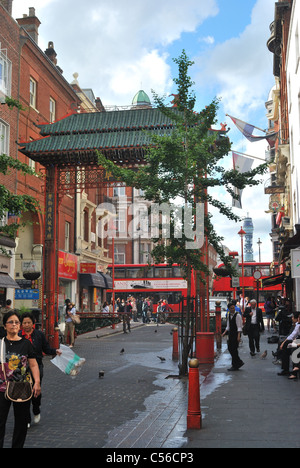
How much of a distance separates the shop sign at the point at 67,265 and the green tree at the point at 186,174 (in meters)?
19.4

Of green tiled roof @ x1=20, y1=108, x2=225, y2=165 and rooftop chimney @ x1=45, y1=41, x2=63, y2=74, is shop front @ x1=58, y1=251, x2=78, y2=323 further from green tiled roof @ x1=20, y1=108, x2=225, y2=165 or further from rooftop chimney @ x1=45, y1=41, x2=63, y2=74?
rooftop chimney @ x1=45, y1=41, x2=63, y2=74

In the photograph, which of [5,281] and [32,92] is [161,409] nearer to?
[5,281]

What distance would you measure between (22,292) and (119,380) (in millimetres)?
9426

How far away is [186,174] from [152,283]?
32.4 m

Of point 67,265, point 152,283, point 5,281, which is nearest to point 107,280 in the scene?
point 152,283

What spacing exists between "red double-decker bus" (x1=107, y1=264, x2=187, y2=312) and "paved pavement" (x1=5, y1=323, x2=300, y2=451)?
29767 mm

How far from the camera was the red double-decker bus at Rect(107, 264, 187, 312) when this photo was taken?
45.5 m

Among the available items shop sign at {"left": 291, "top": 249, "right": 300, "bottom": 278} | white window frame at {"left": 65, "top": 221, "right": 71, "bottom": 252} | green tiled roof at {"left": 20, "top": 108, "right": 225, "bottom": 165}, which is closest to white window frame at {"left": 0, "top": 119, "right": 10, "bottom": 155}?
green tiled roof at {"left": 20, "top": 108, "right": 225, "bottom": 165}

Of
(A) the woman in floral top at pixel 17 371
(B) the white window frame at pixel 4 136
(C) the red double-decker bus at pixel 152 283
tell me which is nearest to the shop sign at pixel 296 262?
(A) the woman in floral top at pixel 17 371

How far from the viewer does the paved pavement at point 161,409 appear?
684cm

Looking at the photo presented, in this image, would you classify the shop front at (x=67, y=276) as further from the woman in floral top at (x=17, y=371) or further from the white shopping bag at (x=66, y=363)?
the woman in floral top at (x=17, y=371)

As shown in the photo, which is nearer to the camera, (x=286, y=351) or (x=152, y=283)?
(x=286, y=351)

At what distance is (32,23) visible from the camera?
3161cm

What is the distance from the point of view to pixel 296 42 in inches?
912
